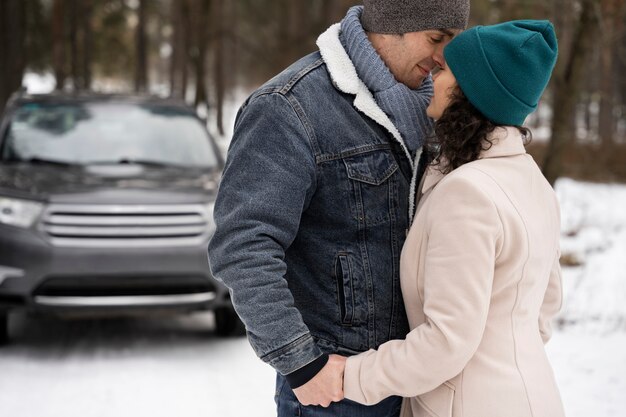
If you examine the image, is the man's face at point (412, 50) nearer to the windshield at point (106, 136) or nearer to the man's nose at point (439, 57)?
the man's nose at point (439, 57)

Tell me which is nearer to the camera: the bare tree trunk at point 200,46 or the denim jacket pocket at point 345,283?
the denim jacket pocket at point 345,283

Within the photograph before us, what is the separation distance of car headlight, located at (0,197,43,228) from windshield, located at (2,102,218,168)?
887 mm

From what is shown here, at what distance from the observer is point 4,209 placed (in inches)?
223

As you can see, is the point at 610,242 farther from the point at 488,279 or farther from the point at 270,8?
the point at 270,8

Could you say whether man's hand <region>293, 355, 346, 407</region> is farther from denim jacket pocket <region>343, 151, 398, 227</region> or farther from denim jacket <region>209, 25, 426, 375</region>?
denim jacket pocket <region>343, 151, 398, 227</region>

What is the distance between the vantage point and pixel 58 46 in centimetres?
2280

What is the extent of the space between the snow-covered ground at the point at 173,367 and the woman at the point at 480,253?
9.64ft

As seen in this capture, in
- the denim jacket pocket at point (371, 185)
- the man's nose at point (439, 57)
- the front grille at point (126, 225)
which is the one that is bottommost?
the front grille at point (126, 225)

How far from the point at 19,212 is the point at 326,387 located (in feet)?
13.7

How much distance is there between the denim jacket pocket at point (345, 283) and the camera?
85.1 inches

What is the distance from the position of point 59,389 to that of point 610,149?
714 inches

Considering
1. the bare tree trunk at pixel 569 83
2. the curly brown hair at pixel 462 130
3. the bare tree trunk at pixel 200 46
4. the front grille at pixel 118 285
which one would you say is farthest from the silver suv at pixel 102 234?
the bare tree trunk at pixel 200 46

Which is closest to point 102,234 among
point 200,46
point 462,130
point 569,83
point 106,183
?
point 106,183

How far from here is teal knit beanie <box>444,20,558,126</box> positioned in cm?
197
